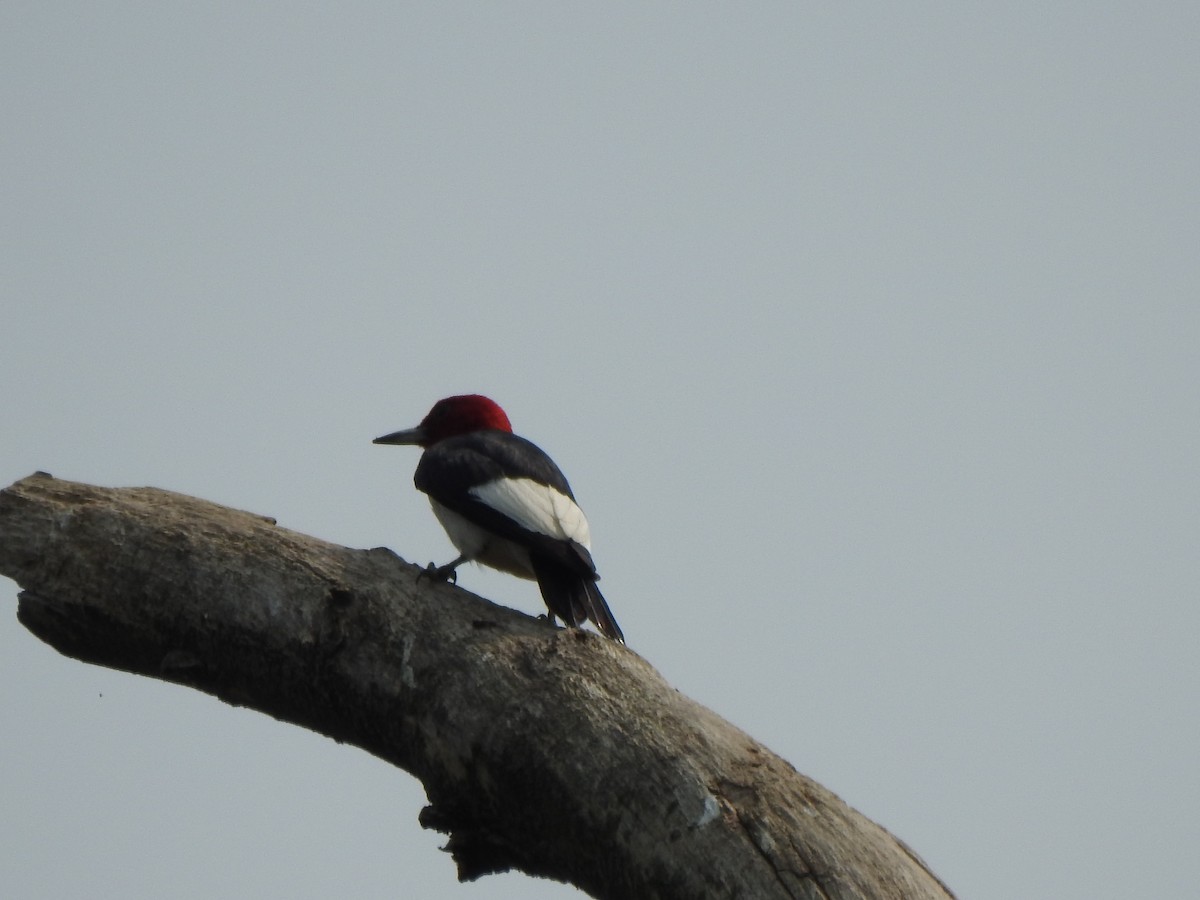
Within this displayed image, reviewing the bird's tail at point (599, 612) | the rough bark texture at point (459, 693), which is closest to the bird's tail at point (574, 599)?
the bird's tail at point (599, 612)

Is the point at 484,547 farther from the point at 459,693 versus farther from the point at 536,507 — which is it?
the point at 459,693

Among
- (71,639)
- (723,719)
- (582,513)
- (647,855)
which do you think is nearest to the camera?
(647,855)

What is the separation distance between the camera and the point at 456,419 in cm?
618

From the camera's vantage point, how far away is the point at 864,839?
3088 millimetres

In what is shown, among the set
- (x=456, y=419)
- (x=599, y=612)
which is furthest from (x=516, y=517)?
(x=456, y=419)

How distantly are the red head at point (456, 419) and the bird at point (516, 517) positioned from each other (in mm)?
783

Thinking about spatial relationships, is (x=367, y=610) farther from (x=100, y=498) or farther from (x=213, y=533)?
(x=100, y=498)

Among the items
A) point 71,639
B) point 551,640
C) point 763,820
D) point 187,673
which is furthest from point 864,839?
point 71,639

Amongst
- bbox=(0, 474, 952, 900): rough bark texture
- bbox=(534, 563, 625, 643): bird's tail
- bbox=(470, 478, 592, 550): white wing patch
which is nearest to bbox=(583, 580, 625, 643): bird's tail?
bbox=(534, 563, 625, 643): bird's tail

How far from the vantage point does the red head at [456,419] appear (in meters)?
6.16

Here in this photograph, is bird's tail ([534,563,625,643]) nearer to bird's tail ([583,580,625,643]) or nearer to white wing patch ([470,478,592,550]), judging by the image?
bird's tail ([583,580,625,643])

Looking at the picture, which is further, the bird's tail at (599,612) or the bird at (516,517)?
the bird at (516,517)

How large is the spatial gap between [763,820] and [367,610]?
1.14 m

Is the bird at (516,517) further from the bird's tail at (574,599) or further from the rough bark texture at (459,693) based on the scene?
the rough bark texture at (459,693)
